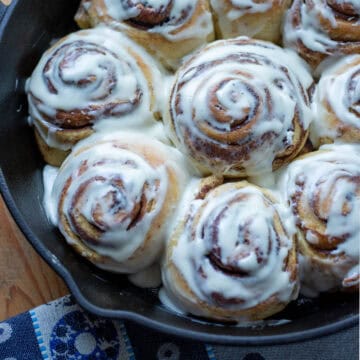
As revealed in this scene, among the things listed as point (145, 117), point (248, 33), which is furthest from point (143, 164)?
point (248, 33)

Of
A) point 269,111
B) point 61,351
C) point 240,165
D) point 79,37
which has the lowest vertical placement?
point 61,351

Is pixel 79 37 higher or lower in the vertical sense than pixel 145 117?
higher

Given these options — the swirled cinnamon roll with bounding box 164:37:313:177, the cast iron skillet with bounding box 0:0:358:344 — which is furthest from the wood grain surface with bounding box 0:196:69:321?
the swirled cinnamon roll with bounding box 164:37:313:177

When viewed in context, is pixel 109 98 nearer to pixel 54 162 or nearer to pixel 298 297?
pixel 54 162

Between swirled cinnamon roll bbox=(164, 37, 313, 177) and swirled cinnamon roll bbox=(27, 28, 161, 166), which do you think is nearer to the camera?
swirled cinnamon roll bbox=(164, 37, 313, 177)

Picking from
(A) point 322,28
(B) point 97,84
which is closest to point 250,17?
(A) point 322,28

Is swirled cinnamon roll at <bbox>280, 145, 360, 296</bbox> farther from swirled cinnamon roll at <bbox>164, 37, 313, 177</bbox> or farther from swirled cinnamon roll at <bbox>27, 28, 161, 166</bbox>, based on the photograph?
swirled cinnamon roll at <bbox>27, 28, 161, 166</bbox>

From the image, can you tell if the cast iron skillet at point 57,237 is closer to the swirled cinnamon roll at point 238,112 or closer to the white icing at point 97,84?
the white icing at point 97,84

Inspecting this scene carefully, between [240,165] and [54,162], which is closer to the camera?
[240,165]
